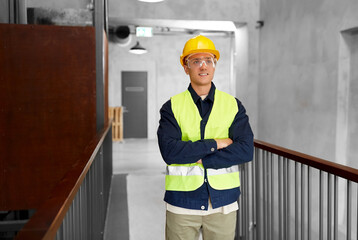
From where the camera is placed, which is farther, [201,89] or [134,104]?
[134,104]

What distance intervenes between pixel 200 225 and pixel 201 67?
31.2 inches

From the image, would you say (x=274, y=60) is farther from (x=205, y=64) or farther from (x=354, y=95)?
(x=205, y=64)

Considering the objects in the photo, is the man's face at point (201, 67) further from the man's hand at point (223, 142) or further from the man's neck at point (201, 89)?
the man's hand at point (223, 142)

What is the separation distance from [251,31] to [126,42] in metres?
6.11

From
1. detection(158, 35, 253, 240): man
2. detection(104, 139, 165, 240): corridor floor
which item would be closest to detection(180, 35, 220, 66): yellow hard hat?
detection(158, 35, 253, 240): man

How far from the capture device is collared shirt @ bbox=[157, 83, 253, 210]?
1.74m

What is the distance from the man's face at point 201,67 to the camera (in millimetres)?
1763

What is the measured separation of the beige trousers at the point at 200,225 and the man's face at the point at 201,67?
0.67 metres

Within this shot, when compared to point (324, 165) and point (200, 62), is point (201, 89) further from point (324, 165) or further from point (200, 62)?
point (324, 165)

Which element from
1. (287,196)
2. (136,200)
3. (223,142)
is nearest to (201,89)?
(223,142)

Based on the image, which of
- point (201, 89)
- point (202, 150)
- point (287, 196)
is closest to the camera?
point (202, 150)

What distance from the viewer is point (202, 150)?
1.72m

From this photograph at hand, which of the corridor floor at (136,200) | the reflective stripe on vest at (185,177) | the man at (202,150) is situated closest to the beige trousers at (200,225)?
the man at (202,150)

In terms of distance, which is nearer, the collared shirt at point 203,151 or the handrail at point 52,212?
the handrail at point 52,212
